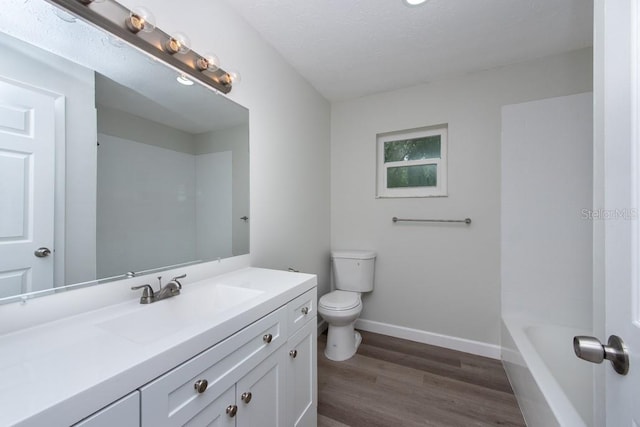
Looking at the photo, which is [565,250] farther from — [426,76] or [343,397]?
[343,397]

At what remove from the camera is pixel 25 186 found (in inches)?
30.2

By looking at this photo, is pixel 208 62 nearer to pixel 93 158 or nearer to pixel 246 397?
pixel 93 158

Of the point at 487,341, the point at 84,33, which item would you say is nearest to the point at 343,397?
the point at 487,341

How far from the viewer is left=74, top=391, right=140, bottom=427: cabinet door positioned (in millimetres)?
485

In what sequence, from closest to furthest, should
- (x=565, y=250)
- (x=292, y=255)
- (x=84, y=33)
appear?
(x=84, y=33)
(x=565, y=250)
(x=292, y=255)

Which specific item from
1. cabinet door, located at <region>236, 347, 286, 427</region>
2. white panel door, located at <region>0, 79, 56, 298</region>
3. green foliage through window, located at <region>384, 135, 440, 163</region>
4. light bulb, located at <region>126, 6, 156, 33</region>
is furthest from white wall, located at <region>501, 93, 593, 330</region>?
white panel door, located at <region>0, 79, 56, 298</region>

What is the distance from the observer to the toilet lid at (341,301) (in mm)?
1915

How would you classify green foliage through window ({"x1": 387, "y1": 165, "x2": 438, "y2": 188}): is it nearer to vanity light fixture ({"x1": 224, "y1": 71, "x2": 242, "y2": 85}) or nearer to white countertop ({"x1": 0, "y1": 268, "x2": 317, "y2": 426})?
vanity light fixture ({"x1": 224, "y1": 71, "x2": 242, "y2": 85})

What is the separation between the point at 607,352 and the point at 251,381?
0.97 meters

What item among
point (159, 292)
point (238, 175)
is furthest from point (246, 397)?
point (238, 175)

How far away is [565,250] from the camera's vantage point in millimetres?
1794

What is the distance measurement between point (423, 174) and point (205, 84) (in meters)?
1.87

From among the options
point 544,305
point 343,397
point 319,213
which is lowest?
point 343,397

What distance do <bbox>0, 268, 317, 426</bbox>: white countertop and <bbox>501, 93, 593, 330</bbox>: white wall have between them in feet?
6.19
